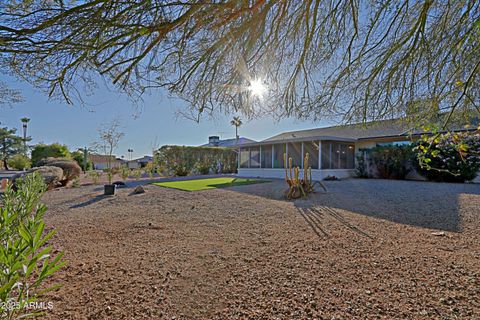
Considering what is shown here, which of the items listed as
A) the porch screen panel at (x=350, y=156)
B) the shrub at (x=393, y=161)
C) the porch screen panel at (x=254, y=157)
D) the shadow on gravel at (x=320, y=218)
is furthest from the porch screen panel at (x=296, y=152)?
the shadow on gravel at (x=320, y=218)

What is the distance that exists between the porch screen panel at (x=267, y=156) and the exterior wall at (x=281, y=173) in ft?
1.48

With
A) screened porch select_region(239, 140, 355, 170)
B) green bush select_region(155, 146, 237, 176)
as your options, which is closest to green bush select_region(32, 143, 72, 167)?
green bush select_region(155, 146, 237, 176)

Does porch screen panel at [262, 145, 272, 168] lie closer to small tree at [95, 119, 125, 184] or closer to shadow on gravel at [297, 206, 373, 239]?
small tree at [95, 119, 125, 184]

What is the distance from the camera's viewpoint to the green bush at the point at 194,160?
60.6 feet

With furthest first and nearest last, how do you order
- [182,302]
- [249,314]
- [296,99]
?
[296,99]
[182,302]
[249,314]

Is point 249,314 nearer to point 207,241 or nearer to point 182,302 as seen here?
point 182,302

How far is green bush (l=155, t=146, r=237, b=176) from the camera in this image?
18.5 metres

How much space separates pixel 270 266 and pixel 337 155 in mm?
13905

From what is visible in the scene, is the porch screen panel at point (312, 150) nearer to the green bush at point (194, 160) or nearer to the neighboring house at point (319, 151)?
the neighboring house at point (319, 151)

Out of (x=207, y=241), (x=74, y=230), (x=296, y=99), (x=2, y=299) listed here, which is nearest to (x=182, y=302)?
(x=2, y=299)

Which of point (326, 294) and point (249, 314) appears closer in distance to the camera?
point (249, 314)

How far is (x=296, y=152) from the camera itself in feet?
52.6

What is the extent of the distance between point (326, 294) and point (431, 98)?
3962mm

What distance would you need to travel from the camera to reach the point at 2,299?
1.16 meters
